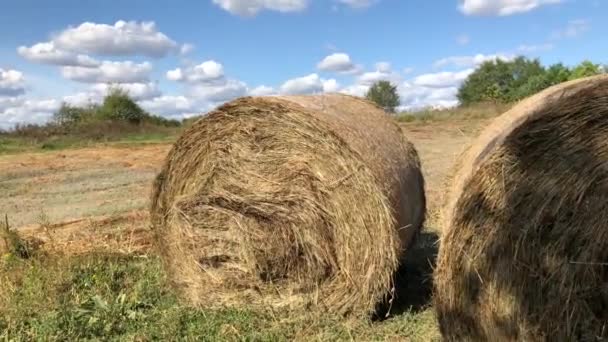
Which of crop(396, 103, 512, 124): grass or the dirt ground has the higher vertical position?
crop(396, 103, 512, 124): grass

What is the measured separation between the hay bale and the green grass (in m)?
0.26

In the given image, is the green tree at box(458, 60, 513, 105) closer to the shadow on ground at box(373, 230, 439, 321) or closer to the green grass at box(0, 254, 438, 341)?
the shadow on ground at box(373, 230, 439, 321)

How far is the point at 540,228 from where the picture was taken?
13.0 feet

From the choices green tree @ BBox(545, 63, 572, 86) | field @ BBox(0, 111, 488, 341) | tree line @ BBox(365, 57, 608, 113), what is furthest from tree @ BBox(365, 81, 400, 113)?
field @ BBox(0, 111, 488, 341)

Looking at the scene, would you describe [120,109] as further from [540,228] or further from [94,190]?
[540,228]

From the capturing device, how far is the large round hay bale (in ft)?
12.7

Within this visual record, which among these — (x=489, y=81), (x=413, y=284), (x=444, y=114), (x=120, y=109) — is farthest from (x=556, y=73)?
(x=413, y=284)

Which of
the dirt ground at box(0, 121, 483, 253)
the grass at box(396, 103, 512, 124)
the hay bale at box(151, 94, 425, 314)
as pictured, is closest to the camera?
the hay bale at box(151, 94, 425, 314)

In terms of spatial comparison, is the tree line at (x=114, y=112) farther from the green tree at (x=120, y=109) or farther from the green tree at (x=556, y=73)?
the green tree at (x=556, y=73)

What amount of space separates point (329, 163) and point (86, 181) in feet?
37.0

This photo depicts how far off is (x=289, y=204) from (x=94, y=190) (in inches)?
363

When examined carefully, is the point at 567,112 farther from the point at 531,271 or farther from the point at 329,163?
the point at 329,163

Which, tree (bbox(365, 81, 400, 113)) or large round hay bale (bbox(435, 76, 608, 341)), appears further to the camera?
tree (bbox(365, 81, 400, 113))

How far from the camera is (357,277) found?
5.25 metres
